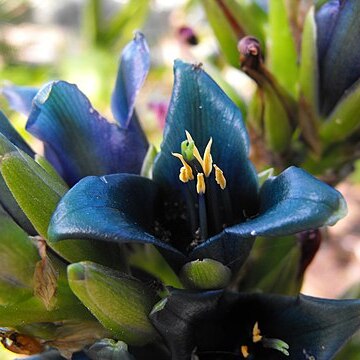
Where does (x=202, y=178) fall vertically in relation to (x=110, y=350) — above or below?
above

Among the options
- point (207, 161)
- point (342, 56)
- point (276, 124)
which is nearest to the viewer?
point (207, 161)

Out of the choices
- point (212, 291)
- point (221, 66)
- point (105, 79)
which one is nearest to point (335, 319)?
point (212, 291)

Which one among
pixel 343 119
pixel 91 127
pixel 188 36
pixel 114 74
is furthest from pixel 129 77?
pixel 114 74

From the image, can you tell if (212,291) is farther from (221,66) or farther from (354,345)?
(221,66)

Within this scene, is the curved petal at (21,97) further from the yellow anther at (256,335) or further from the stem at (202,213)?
the yellow anther at (256,335)

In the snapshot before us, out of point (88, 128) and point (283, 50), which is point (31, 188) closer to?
point (88, 128)
